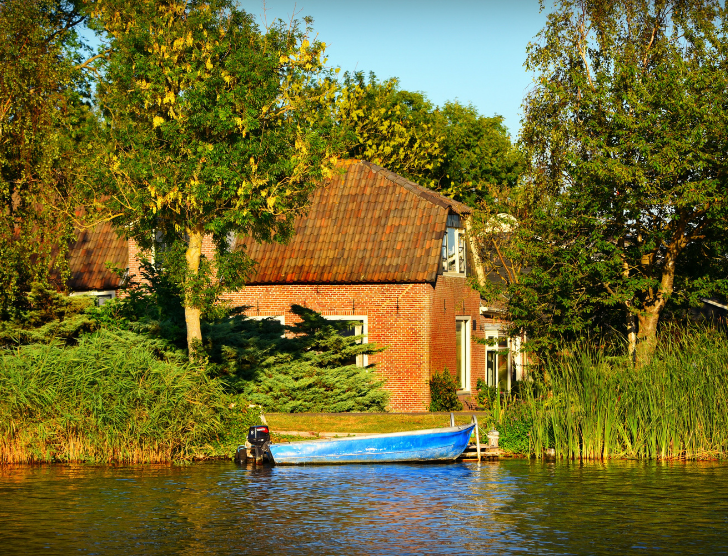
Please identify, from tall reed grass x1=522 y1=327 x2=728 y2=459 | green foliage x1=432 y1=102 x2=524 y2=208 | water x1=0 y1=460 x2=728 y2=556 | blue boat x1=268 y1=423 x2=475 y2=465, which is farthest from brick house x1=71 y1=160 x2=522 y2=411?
green foliage x1=432 y1=102 x2=524 y2=208

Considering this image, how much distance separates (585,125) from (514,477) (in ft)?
47.2

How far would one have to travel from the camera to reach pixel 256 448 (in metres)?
21.2

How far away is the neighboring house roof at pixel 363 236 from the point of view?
30.6m

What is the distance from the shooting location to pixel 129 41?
74.0 ft

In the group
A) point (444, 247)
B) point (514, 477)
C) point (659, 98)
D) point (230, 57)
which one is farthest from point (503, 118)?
point (514, 477)

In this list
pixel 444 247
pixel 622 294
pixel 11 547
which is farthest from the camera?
pixel 444 247

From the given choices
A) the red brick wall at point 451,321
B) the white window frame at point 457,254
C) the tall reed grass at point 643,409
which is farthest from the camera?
the white window frame at point 457,254

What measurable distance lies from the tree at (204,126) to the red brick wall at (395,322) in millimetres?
7462

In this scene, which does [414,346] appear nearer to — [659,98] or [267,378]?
[267,378]

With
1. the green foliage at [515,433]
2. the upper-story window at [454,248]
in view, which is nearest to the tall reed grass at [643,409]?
the green foliage at [515,433]

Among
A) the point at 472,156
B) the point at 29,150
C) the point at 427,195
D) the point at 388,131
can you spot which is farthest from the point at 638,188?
the point at 472,156

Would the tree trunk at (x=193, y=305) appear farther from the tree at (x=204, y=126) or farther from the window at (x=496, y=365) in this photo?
the window at (x=496, y=365)

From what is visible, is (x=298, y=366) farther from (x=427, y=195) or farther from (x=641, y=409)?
(x=641, y=409)

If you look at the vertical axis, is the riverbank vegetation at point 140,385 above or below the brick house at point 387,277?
below
